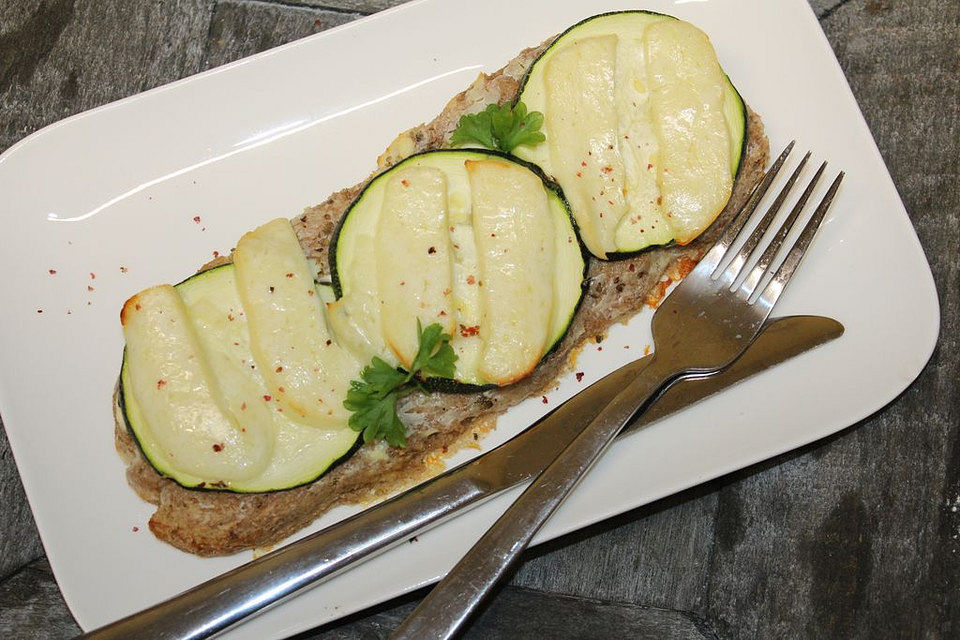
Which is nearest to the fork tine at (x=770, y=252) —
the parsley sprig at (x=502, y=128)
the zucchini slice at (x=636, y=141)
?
the zucchini slice at (x=636, y=141)

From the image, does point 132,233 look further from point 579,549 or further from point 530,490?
point 579,549

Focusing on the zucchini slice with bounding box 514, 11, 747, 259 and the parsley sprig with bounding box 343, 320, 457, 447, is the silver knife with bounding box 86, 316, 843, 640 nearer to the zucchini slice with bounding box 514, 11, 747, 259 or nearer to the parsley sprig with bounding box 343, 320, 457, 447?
the parsley sprig with bounding box 343, 320, 457, 447

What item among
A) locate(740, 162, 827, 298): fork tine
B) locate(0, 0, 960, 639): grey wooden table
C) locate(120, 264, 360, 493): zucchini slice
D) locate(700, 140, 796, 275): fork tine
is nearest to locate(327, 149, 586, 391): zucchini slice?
locate(120, 264, 360, 493): zucchini slice

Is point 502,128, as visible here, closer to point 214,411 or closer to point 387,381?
point 387,381

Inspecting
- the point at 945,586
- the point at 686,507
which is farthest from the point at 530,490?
the point at 945,586

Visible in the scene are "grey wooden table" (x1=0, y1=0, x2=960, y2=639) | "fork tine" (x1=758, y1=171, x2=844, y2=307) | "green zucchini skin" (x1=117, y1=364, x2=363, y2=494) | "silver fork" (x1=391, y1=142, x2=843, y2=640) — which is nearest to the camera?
"green zucchini skin" (x1=117, y1=364, x2=363, y2=494)
